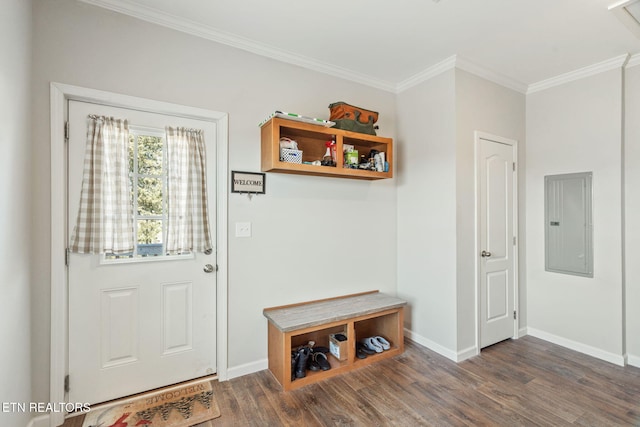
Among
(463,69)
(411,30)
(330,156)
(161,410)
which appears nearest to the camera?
(161,410)

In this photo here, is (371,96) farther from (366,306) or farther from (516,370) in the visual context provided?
(516,370)

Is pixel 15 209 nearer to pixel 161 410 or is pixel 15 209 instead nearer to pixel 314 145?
pixel 161 410

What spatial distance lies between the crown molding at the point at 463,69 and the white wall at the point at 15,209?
2989mm

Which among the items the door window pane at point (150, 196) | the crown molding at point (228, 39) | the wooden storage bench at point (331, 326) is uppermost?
the crown molding at point (228, 39)

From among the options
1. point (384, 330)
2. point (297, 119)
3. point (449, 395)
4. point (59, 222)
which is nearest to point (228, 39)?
point (297, 119)

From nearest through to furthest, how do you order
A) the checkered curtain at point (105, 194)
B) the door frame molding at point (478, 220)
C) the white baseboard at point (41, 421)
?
1. the white baseboard at point (41, 421)
2. the checkered curtain at point (105, 194)
3. the door frame molding at point (478, 220)

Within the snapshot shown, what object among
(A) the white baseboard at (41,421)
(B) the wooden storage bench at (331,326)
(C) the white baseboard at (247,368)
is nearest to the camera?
(A) the white baseboard at (41,421)

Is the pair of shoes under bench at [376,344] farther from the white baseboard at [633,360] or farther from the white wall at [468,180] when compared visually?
the white baseboard at [633,360]

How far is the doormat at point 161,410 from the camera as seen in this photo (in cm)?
192

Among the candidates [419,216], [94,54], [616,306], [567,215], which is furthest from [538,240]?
[94,54]

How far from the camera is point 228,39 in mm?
2418

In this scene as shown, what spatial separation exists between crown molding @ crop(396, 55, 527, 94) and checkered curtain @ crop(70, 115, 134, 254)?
8.61 ft

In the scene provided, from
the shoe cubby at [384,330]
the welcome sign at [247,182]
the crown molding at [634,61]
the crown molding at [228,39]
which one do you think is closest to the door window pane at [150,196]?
the welcome sign at [247,182]

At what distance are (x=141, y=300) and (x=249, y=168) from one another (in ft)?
4.11
